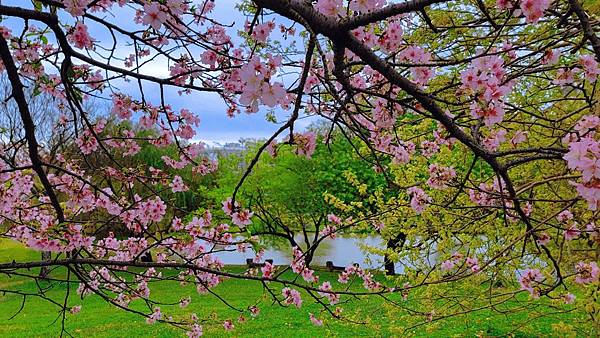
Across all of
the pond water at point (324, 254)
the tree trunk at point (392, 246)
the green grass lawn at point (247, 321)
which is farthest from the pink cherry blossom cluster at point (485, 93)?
the pond water at point (324, 254)

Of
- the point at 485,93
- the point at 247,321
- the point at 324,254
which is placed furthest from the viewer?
the point at 324,254

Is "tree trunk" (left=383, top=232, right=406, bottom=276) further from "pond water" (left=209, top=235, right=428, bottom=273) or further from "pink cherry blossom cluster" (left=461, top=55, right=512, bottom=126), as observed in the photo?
"pond water" (left=209, top=235, right=428, bottom=273)

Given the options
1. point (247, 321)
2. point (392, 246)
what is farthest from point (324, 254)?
point (392, 246)

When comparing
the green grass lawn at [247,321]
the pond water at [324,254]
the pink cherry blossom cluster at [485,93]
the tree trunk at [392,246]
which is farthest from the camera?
the pond water at [324,254]

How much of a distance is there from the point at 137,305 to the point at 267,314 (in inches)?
163

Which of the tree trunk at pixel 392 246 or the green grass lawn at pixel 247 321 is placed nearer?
the tree trunk at pixel 392 246

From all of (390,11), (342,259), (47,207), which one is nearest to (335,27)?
(390,11)

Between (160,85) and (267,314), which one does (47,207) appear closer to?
(160,85)

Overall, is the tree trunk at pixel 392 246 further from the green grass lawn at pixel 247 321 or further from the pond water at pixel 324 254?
the pond water at pixel 324 254

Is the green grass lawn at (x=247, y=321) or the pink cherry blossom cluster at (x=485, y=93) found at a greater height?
the green grass lawn at (x=247, y=321)

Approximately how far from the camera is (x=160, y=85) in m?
2.58

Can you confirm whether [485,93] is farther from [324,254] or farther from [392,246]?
[324,254]

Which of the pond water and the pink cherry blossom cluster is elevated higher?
the pond water

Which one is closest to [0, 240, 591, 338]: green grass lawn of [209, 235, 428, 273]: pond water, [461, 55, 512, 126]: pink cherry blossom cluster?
[461, 55, 512, 126]: pink cherry blossom cluster
